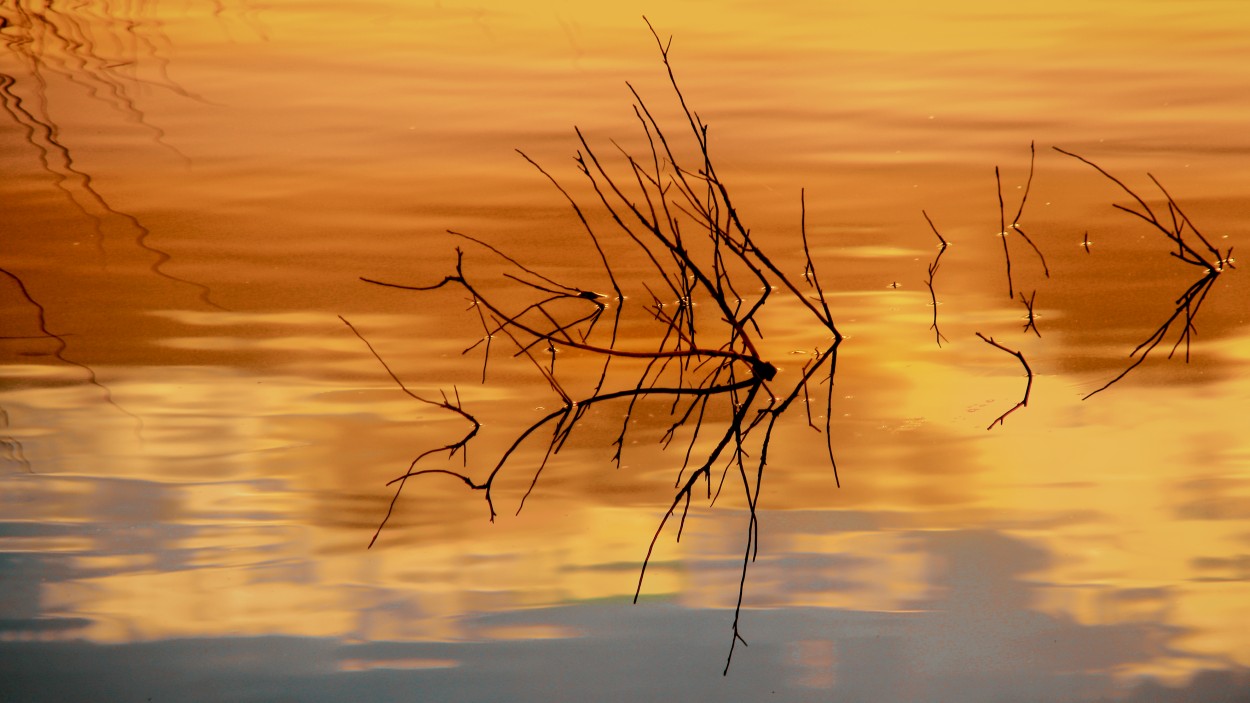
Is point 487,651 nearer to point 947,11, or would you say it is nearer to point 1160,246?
point 1160,246

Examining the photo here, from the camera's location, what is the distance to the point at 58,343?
402 cm

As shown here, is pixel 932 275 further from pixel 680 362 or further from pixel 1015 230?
pixel 680 362

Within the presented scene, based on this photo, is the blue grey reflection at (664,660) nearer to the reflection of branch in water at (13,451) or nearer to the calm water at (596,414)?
the calm water at (596,414)

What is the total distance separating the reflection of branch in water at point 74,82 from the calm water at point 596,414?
0.10 ft

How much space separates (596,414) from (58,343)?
1.47 metres

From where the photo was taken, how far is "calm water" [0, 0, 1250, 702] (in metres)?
2.55

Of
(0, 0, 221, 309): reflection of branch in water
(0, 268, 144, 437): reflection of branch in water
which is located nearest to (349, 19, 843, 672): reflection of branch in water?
(0, 268, 144, 437): reflection of branch in water

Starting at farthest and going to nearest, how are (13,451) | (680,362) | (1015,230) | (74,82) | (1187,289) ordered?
(74,82) < (1015,230) < (1187,289) < (680,362) < (13,451)

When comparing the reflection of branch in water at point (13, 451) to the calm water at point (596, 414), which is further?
the reflection of branch in water at point (13, 451)

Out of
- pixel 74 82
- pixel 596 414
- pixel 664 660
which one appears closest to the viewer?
pixel 664 660

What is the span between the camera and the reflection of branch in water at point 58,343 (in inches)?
139

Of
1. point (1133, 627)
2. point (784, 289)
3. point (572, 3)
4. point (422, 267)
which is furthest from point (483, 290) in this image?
point (572, 3)

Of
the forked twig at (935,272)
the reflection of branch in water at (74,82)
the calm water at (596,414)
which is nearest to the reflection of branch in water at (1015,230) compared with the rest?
the calm water at (596,414)

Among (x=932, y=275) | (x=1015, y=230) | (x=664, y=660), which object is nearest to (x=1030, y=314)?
(x=932, y=275)
